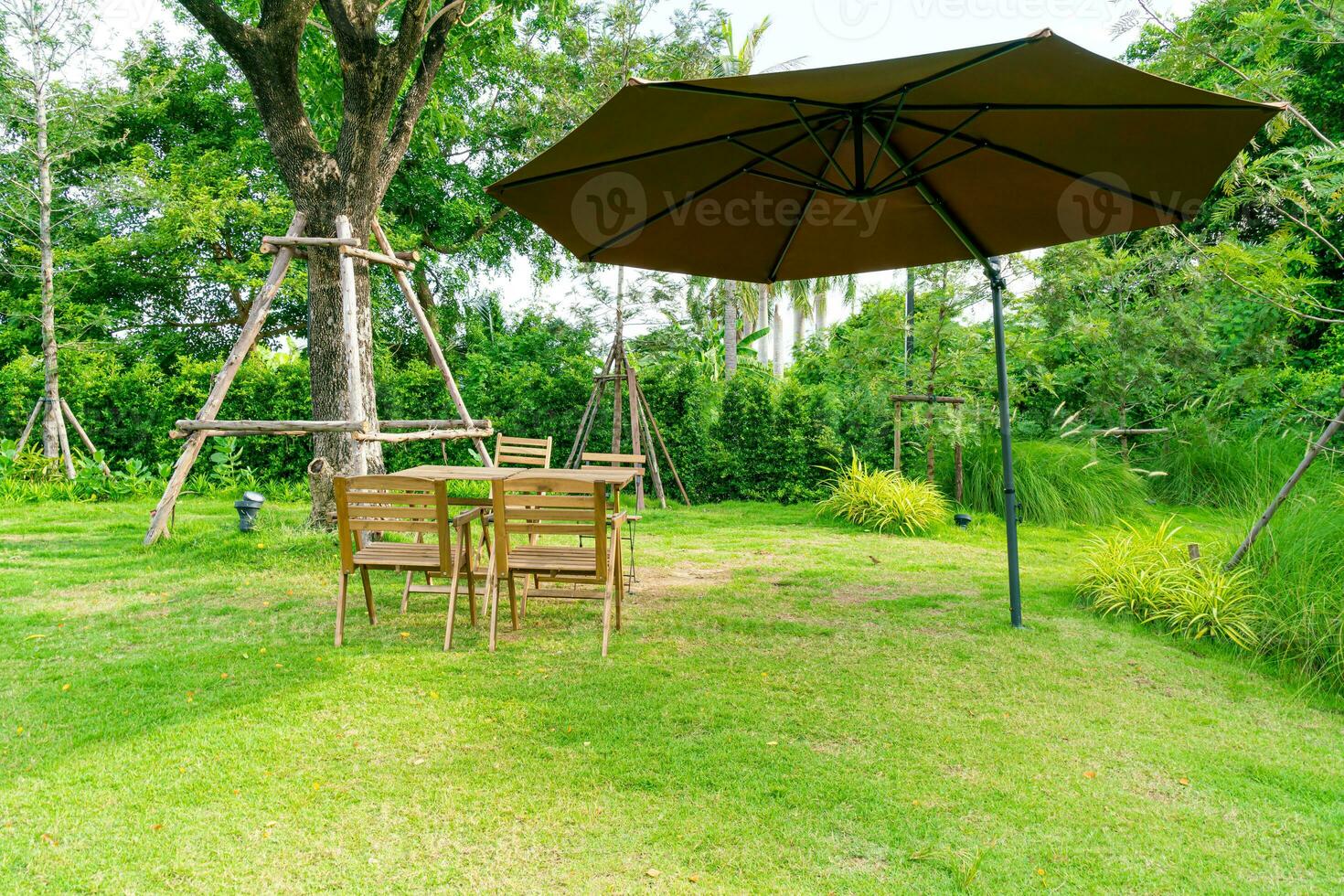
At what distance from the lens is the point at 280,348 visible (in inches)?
693

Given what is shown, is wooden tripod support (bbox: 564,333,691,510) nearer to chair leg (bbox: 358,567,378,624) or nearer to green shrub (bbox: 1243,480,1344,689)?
chair leg (bbox: 358,567,378,624)

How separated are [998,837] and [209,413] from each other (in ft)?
22.1

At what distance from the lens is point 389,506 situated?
172 inches

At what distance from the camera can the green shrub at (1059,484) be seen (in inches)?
326

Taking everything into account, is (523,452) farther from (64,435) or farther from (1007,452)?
(64,435)

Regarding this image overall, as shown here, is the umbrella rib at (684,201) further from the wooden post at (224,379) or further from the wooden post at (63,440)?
the wooden post at (63,440)

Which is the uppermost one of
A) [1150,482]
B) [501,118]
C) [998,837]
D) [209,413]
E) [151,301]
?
[501,118]

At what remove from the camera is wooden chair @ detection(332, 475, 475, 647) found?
4211mm

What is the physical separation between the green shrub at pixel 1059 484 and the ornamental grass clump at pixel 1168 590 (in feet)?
9.12

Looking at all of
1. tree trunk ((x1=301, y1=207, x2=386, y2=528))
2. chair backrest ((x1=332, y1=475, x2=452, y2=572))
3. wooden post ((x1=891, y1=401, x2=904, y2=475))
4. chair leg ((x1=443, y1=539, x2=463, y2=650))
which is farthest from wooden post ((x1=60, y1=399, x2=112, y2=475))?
wooden post ((x1=891, y1=401, x2=904, y2=475))

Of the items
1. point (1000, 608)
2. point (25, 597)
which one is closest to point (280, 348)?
point (25, 597)

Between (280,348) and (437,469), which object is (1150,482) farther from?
(280,348)

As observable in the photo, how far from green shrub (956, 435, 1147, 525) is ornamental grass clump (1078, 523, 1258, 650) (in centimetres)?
278

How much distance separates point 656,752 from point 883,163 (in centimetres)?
371
